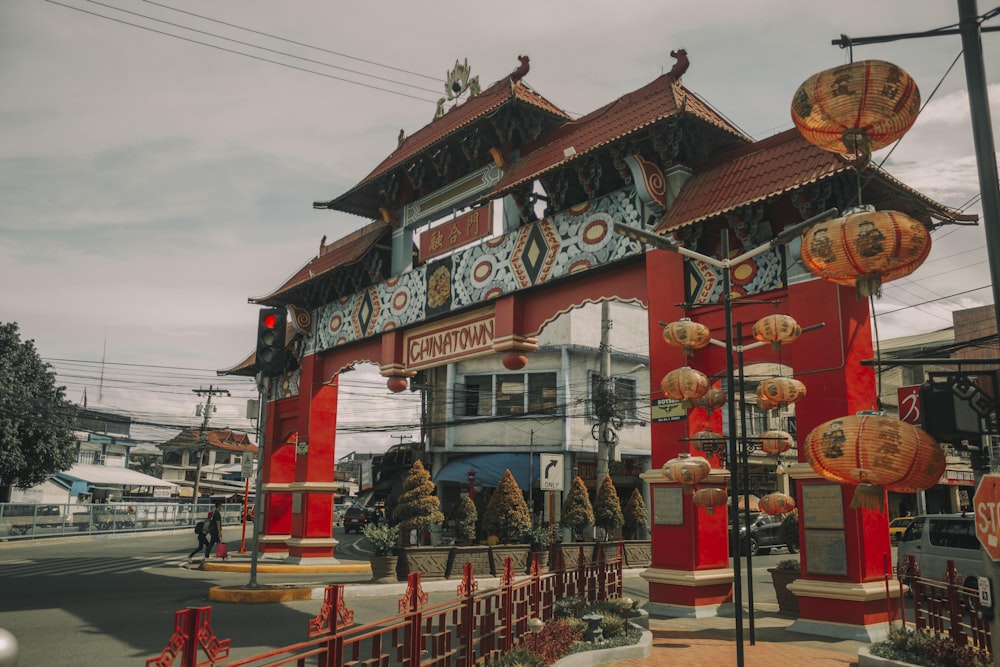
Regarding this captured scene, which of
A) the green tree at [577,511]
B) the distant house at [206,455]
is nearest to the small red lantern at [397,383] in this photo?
the green tree at [577,511]

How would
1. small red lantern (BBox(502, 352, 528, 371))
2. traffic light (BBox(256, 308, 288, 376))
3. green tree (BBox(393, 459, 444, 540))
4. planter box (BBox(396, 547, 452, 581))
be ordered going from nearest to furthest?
traffic light (BBox(256, 308, 288, 376)) → small red lantern (BBox(502, 352, 528, 371)) → planter box (BBox(396, 547, 452, 581)) → green tree (BBox(393, 459, 444, 540))

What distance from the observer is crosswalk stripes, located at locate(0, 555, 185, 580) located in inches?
757

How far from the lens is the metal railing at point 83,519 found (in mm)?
29766

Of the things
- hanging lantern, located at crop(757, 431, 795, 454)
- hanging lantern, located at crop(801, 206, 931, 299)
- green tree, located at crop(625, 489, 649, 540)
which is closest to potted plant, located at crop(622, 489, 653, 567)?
green tree, located at crop(625, 489, 649, 540)

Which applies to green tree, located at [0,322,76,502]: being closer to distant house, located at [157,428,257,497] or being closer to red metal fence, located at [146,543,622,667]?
red metal fence, located at [146,543,622,667]

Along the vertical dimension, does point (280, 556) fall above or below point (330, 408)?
below

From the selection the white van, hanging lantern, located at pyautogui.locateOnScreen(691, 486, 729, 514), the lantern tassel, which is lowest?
the white van

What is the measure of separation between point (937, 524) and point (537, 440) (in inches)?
733

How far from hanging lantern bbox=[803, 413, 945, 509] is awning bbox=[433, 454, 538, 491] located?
85.7 feet

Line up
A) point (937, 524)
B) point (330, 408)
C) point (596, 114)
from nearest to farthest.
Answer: point (596, 114) → point (937, 524) → point (330, 408)

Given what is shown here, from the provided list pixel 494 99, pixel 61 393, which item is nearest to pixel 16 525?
pixel 61 393

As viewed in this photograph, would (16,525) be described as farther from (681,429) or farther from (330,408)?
(681,429)

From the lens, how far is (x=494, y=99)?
1627 cm

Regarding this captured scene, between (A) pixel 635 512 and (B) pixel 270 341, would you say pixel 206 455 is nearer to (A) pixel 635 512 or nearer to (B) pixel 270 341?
(A) pixel 635 512
